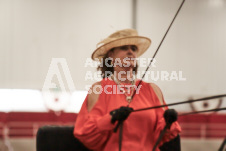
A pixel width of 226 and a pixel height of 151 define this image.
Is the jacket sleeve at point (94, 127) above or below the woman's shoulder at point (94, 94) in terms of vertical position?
below

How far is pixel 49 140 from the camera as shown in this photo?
4.79ft

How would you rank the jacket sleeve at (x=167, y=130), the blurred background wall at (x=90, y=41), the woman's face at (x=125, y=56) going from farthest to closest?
the blurred background wall at (x=90, y=41) → the woman's face at (x=125, y=56) → the jacket sleeve at (x=167, y=130)

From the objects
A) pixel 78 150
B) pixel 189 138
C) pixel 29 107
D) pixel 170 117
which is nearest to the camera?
pixel 170 117

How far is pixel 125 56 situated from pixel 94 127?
15.2 inches

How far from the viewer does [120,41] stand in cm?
164

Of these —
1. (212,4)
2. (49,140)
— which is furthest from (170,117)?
(212,4)

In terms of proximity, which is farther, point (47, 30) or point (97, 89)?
point (47, 30)

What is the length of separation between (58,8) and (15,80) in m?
0.90

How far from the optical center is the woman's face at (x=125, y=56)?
160 centimetres

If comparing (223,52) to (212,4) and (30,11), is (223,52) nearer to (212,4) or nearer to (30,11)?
(212,4)

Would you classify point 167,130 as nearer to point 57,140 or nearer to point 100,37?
point 57,140

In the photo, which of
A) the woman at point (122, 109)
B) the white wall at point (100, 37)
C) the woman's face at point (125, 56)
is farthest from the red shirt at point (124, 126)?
the white wall at point (100, 37)

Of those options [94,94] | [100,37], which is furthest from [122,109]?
[100,37]

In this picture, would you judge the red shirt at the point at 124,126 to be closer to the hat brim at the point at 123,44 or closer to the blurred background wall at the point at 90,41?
the hat brim at the point at 123,44
